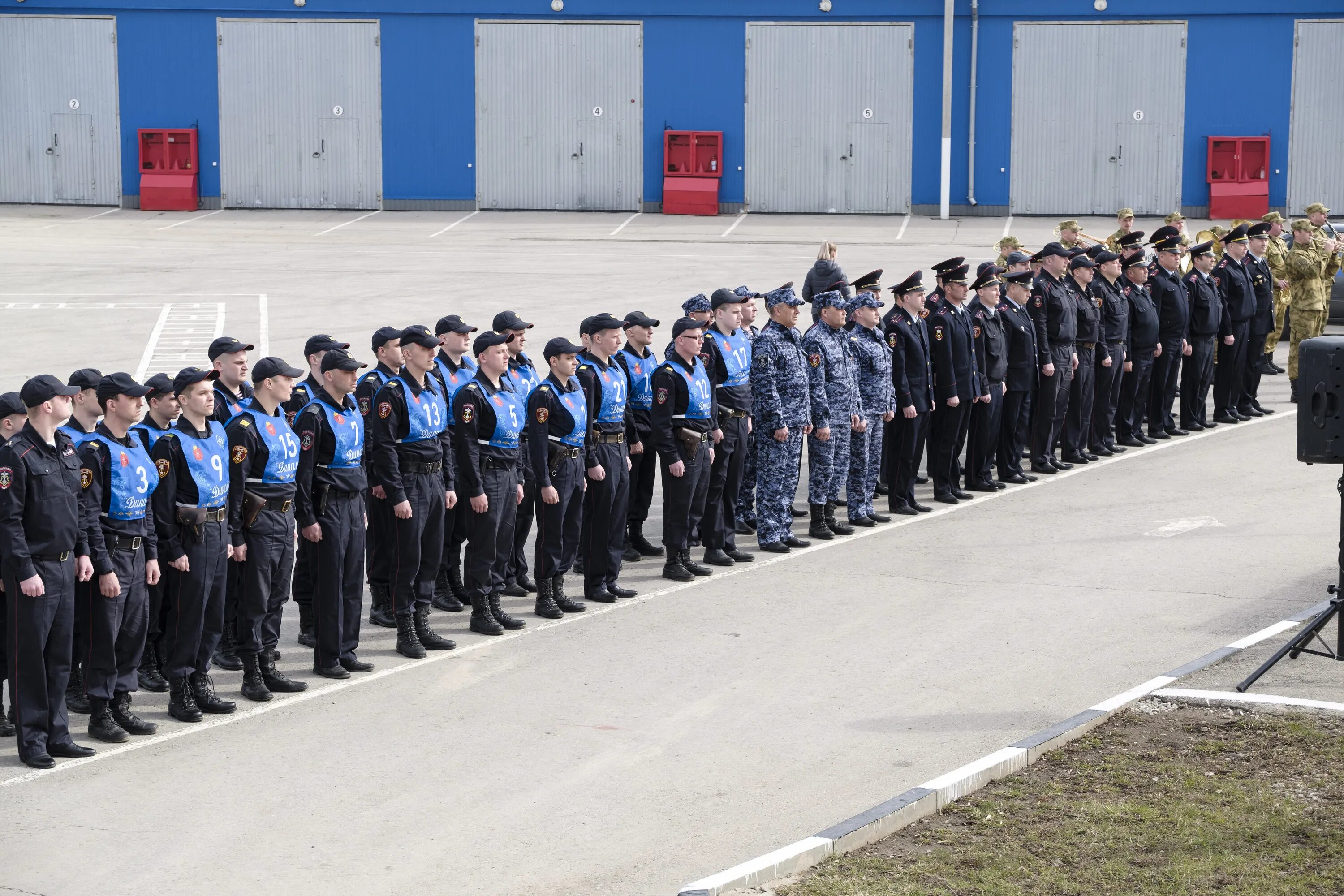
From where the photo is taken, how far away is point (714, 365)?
12.6m

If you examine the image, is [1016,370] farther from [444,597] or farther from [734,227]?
[734,227]

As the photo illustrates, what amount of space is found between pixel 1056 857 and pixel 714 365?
20.4 feet

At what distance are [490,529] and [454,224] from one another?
24.8 metres

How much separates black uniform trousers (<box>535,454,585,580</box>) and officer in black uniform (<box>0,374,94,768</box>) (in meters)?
3.38

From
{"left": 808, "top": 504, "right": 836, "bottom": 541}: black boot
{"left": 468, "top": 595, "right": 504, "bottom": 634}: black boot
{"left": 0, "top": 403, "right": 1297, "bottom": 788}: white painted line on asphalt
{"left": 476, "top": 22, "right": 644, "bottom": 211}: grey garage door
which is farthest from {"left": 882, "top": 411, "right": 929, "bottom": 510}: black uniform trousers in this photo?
{"left": 476, "top": 22, "right": 644, "bottom": 211}: grey garage door

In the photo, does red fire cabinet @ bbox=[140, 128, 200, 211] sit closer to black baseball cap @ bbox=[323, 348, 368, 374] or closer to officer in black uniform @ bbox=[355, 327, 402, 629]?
officer in black uniform @ bbox=[355, 327, 402, 629]

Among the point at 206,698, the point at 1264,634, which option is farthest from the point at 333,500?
the point at 1264,634

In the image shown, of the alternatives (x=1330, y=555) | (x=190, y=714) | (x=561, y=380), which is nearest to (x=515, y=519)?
(x=561, y=380)

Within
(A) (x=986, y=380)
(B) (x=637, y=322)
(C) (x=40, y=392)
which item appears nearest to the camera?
(C) (x=40, y=392)

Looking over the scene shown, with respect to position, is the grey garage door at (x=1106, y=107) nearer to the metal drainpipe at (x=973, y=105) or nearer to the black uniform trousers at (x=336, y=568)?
the metal drainpipe at (x=973, y=105)

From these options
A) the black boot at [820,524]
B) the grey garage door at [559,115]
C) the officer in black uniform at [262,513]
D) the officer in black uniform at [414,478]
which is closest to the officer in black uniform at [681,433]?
the black boot at [820,524]

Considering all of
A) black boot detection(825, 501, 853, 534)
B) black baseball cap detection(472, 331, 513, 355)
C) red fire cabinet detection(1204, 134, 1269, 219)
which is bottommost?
black boot detection(825, 501, 853, 534)

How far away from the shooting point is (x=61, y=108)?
36.8 m

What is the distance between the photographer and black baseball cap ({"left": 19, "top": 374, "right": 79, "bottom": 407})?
8.18 meters
